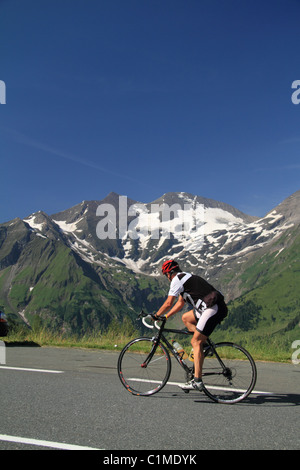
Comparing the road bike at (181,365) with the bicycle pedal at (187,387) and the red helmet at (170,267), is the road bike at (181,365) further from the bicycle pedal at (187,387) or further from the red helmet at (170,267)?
the red helmet at (170,267)

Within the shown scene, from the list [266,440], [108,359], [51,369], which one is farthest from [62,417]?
[108,359]

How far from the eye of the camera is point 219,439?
16.6 ft

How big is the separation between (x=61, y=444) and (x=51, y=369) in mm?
5476

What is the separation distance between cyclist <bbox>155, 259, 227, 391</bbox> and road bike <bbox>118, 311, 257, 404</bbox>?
0.22 m

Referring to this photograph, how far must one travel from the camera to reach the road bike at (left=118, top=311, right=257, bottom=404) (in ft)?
24.6

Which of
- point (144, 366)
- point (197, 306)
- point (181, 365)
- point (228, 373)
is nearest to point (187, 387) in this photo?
point (181, 365)

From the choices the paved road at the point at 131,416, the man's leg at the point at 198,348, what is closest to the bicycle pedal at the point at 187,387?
the paved road at the point at 131,416

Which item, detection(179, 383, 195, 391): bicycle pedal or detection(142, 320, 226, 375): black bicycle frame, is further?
detection(142, 320, 226, 375): black bicycle frame

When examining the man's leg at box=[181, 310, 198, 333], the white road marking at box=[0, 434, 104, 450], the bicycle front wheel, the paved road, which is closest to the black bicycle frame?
the bicycle front wheel

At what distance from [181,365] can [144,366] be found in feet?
2.92

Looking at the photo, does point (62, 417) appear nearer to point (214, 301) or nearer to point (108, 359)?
point (214, 301)

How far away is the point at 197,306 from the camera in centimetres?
762

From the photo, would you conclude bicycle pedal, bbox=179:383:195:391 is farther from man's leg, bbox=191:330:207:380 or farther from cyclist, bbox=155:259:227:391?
man's leg, bbox=191:330:207:380

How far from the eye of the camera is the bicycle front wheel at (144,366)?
25.4ft
